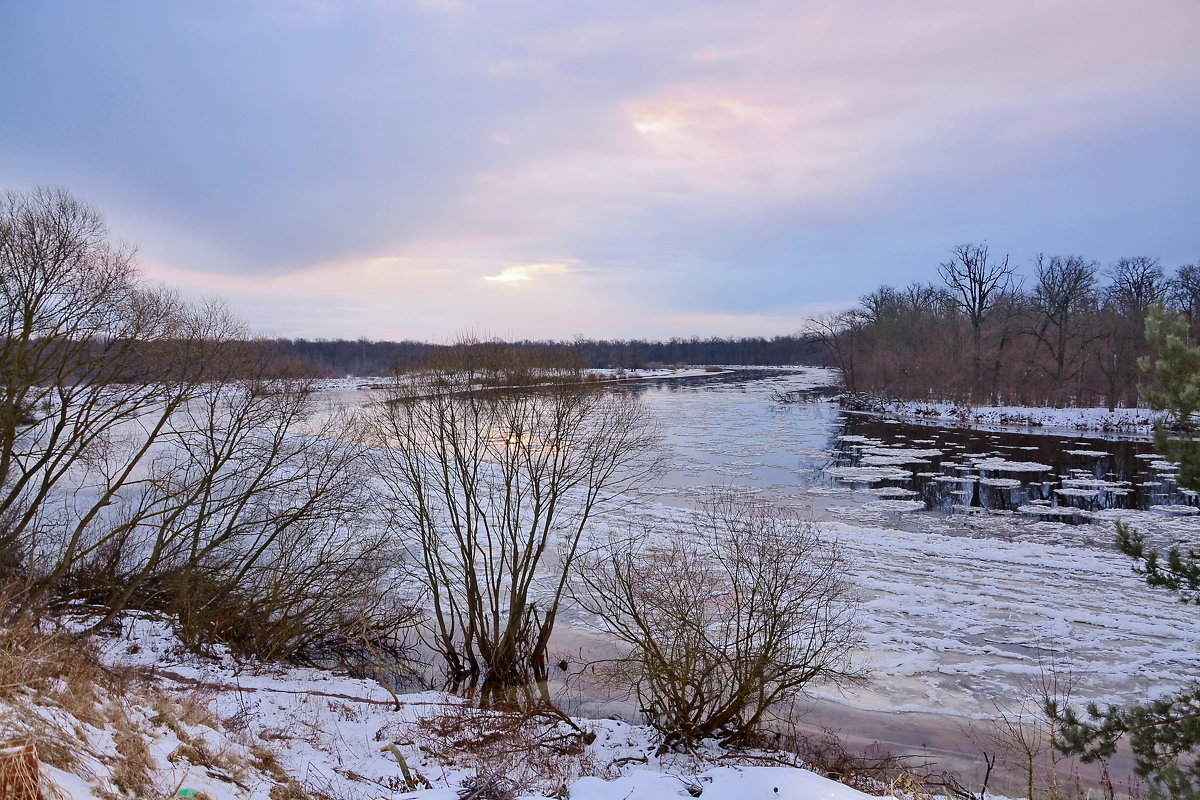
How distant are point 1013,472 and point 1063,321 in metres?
29.1

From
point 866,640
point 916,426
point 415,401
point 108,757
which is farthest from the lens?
point 916,426

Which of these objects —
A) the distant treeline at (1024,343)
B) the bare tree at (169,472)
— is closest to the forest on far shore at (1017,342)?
the distant treeline at (1024,343)

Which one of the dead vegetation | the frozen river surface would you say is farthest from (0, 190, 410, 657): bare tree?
the frozen river surface

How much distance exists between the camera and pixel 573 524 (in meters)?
16.8

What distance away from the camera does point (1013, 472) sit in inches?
931

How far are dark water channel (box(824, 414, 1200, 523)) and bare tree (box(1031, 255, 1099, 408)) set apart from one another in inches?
485

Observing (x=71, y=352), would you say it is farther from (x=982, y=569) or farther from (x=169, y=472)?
(x=982, y=569)

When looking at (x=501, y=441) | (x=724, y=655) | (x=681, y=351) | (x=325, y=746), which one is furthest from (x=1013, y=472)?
(x=681, y=351)

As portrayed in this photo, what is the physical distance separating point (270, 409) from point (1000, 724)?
1389 centimetres

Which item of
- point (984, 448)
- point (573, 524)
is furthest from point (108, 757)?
point (984, 448)

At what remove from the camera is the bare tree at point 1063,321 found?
43688 mm

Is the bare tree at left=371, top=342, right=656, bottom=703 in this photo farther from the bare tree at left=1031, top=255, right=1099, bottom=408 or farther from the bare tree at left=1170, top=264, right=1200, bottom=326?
the bare tree at left=1170, top=264, right=1200, bottom=326

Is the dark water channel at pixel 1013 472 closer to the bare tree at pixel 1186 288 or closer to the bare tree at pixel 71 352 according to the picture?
the bare tree at pixel 71 352

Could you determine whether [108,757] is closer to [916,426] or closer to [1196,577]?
[1196,577]
